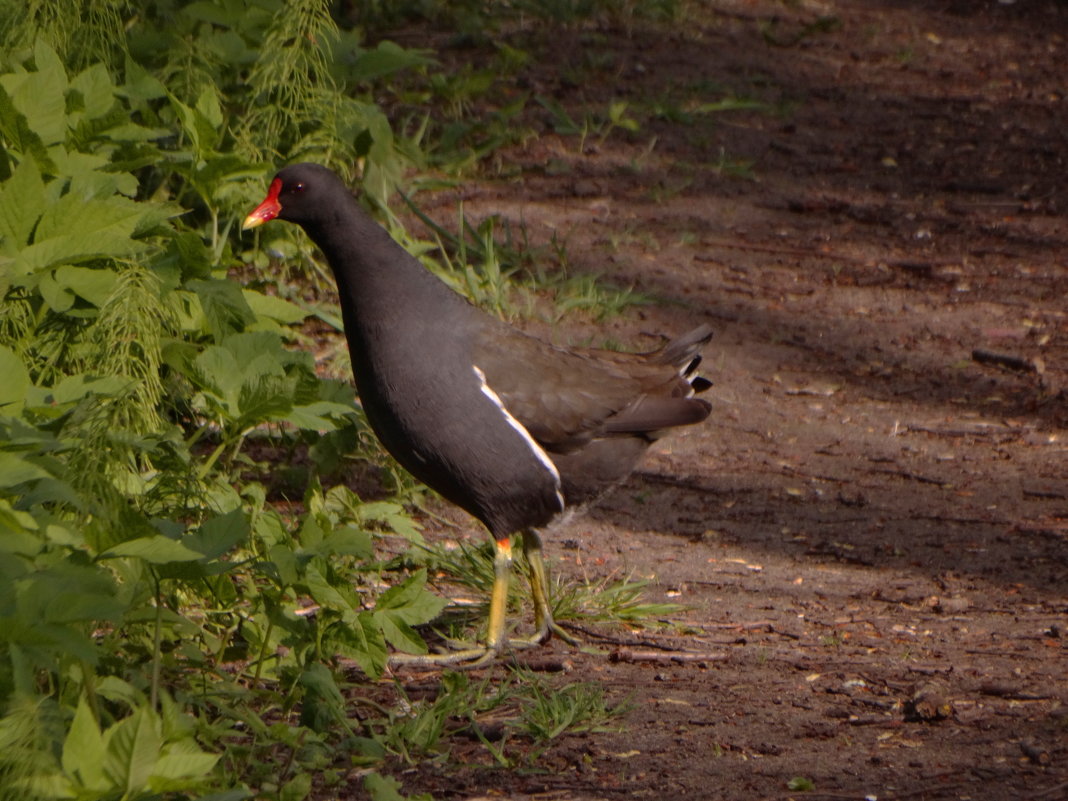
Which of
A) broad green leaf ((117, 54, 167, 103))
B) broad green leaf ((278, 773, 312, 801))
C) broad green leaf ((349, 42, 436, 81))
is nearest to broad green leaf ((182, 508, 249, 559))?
broad green leaf ((278, 773, 312, 801))

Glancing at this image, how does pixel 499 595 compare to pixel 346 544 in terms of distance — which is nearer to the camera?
pixel 346 544

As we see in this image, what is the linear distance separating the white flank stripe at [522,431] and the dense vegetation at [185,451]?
41cm

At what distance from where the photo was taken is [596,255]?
7.23 metres

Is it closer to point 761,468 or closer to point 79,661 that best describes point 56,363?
point 79,661

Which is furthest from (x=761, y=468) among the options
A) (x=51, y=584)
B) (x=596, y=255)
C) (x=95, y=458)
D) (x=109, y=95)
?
(x=51, y=584)

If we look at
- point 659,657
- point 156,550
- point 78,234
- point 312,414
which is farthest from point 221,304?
point 156,550

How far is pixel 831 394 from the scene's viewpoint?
6.45 meters

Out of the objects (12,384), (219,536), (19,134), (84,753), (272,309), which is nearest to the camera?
(84,753)

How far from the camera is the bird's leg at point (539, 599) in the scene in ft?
14.2

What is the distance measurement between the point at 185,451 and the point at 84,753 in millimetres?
1474

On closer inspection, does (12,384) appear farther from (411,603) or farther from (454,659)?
(454,659)

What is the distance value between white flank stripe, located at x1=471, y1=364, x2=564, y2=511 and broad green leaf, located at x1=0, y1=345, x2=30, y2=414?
53.2 inches

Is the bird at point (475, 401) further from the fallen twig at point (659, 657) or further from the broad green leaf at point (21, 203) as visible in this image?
the broad green leaf at point (21, 203)

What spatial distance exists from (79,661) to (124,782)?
1.59 feet
